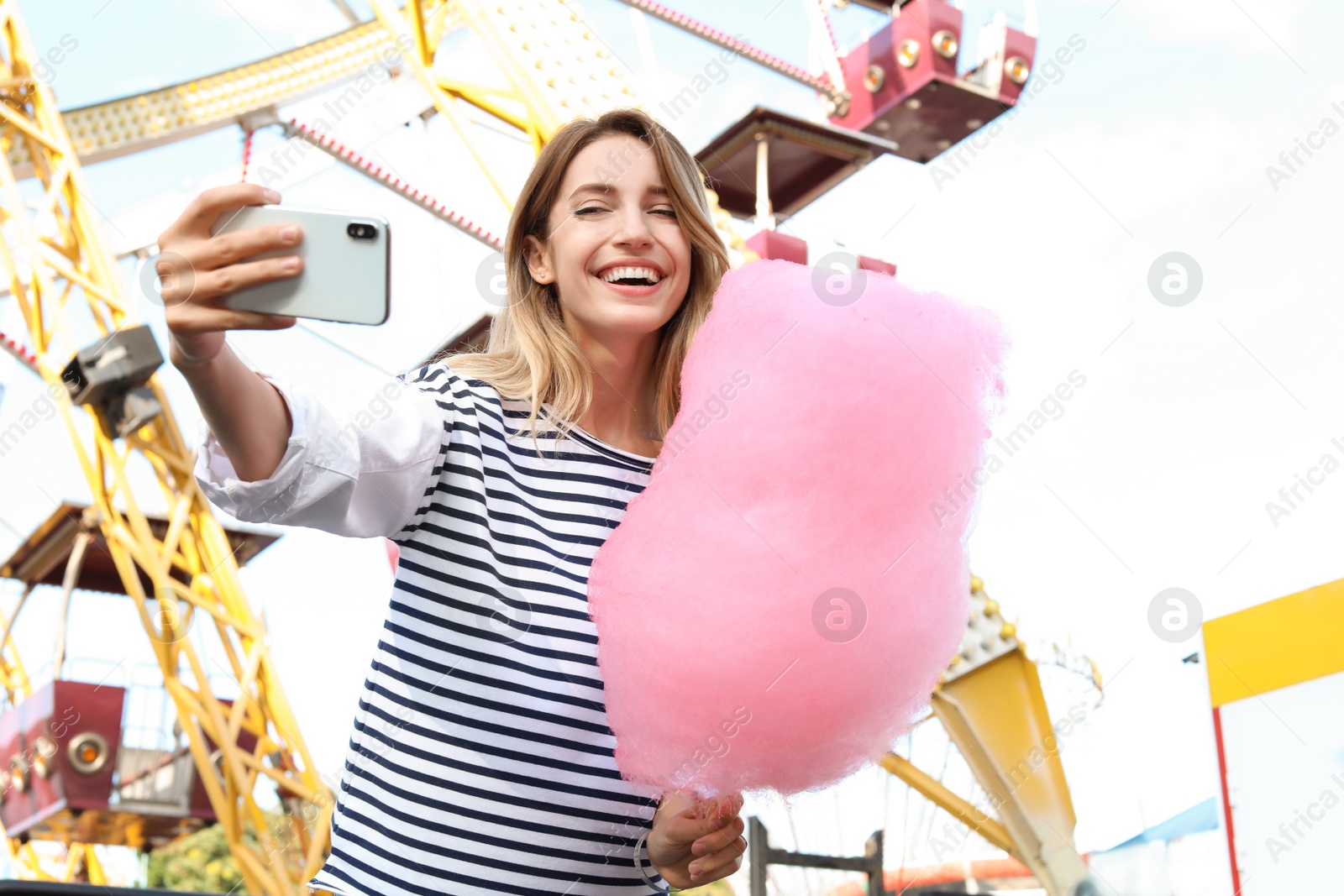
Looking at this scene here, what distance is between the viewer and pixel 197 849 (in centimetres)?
3250

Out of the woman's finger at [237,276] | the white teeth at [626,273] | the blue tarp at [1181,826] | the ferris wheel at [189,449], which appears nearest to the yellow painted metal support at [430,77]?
the ferris wheel at [189,449]

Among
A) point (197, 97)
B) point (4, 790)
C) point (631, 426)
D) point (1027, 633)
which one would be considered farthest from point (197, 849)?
point (631, 426)

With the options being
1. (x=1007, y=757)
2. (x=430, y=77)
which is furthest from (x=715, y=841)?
(x=430, y=77)

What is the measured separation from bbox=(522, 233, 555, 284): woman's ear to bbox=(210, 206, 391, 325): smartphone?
506 mm

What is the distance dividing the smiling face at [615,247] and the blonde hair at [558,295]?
0.06 ft

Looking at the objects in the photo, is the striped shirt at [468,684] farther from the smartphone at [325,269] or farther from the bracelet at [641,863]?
the smartphone at [325,269]

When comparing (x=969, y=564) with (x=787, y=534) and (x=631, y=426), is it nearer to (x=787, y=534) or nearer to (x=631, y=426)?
(x=787, y=534)

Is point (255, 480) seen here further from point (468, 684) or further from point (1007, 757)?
point (1007, 757)

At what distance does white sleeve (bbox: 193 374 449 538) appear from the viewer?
1.06m

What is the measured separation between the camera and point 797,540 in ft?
4.56

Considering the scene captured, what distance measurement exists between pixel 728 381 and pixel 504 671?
472 mm

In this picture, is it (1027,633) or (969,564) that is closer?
(969,564)

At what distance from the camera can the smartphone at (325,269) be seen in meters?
0.97

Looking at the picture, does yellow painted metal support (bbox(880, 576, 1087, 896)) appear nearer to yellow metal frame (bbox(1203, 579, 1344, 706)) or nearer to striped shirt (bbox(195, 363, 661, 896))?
yellow metal frame (bbox(1203, 579, 1344, 706))
